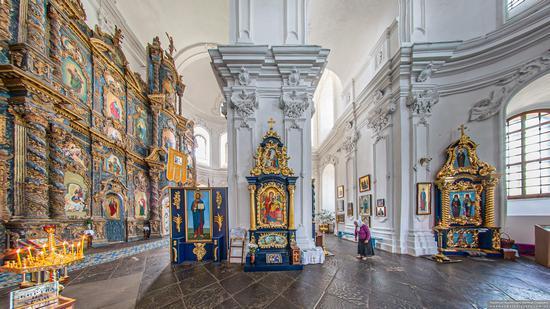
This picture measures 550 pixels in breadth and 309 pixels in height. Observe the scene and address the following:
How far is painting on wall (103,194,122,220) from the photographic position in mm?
8930

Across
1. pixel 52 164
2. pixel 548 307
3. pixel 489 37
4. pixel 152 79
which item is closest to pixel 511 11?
pixel 489 37

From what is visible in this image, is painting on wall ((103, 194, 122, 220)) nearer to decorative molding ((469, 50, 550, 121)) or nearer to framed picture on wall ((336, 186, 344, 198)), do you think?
framed picture on wall ((336, 186, 344, 198))

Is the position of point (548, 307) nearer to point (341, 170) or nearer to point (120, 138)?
point (341, 170)

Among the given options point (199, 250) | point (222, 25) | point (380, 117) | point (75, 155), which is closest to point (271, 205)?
point (199, 250)

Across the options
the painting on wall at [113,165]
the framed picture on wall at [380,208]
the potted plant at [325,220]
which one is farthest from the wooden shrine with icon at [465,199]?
the painting on wall at [113,165]

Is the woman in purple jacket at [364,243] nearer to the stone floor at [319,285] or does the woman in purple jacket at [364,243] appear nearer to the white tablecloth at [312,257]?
the stone floor at [319,285]

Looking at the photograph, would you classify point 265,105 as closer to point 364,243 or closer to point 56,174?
point 364,243

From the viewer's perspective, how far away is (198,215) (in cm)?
637

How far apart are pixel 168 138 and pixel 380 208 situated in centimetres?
1286

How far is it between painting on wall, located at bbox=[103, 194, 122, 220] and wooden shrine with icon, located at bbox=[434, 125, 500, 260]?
482 inches

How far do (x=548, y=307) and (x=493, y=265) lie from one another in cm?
333

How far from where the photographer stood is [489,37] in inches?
→ 287

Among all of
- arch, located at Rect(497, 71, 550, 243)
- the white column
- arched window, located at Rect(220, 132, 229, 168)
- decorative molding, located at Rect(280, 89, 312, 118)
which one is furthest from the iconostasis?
arch, located at Rect(497, 71, 550, 243)

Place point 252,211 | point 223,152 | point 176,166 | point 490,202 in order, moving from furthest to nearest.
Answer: point 223,152 → point 490,202 → point 176,166 → point 252,211
